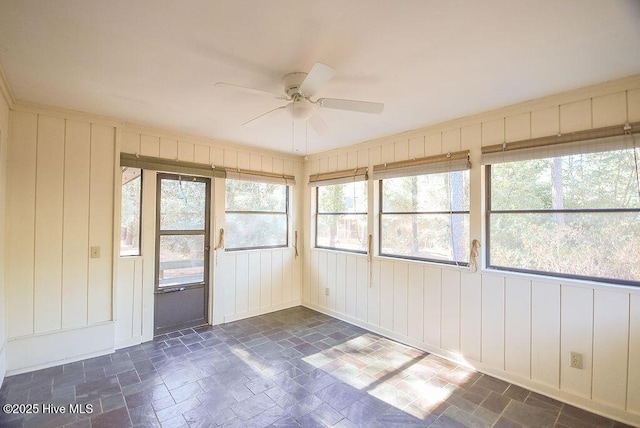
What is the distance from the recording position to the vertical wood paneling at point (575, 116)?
242 cm

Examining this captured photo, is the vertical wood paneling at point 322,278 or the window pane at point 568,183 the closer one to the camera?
the window pane at point 568,183

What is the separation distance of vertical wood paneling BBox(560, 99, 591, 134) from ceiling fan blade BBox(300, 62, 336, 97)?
2.12 metres

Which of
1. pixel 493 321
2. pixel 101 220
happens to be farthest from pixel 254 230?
pixel 493 321

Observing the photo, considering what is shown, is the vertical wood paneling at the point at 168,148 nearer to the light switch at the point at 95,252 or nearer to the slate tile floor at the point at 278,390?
the light switch at the point at 95,252

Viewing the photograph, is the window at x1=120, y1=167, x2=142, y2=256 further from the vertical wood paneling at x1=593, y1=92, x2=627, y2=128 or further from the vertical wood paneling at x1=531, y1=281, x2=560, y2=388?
the vertical wood paneling at x1=593, y1=92, x2=627, y2=128

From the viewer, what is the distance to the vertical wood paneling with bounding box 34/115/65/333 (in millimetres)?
2924

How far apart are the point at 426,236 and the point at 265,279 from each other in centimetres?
254

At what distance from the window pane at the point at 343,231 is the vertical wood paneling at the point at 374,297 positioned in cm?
35

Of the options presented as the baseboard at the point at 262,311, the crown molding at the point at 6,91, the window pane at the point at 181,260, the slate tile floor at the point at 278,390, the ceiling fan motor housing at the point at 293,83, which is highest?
the crown molding at the point at 6,91

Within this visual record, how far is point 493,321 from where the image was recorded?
9.45 feet

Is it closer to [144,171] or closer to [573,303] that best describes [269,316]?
[144,171]

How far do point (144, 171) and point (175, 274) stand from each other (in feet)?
4.47

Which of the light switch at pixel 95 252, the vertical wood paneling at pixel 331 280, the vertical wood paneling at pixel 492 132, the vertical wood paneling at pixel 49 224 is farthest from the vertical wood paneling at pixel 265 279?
the vertical wood paneling at pixel 492 132

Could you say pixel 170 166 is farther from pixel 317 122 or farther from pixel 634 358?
pixel 634 358
